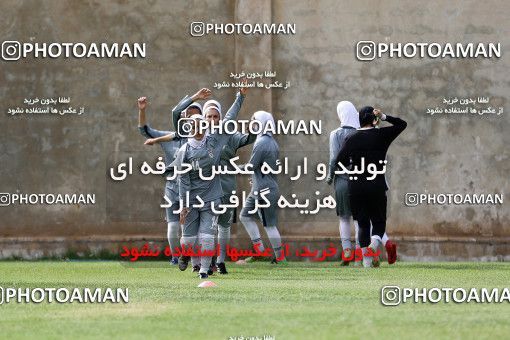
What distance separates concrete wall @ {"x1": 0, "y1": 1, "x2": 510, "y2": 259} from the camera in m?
20.1

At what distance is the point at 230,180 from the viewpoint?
1593cm

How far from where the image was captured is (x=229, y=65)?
20297mm

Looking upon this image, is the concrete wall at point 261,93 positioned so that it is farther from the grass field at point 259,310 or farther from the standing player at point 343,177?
the grass field at point 259,310

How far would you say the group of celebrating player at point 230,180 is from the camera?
14.1 meters

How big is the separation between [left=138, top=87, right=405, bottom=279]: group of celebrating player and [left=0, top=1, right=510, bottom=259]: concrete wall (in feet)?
9.08

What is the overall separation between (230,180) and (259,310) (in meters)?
6.01

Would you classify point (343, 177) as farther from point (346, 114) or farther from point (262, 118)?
point (262, 118)

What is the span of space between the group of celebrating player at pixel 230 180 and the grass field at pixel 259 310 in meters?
0.52

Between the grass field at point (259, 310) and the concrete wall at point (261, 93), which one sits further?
the concrete wall at point (261, 93)

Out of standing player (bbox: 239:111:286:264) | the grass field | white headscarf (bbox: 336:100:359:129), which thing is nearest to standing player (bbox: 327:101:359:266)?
white headscarf (bbox: 336:100:359:129)

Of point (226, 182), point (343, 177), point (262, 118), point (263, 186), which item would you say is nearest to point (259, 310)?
point (226, 182)

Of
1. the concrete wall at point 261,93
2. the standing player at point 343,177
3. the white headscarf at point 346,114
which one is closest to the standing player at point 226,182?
the standing player at point 343,177

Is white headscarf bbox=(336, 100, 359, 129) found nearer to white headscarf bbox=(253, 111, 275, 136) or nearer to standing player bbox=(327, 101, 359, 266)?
standing player bbox=(327, 101, 359, 266)

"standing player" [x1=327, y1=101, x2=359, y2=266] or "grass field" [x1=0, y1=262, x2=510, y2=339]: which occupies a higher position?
"standing player" [x1=327, y1=101, x2=359, y2=266]
